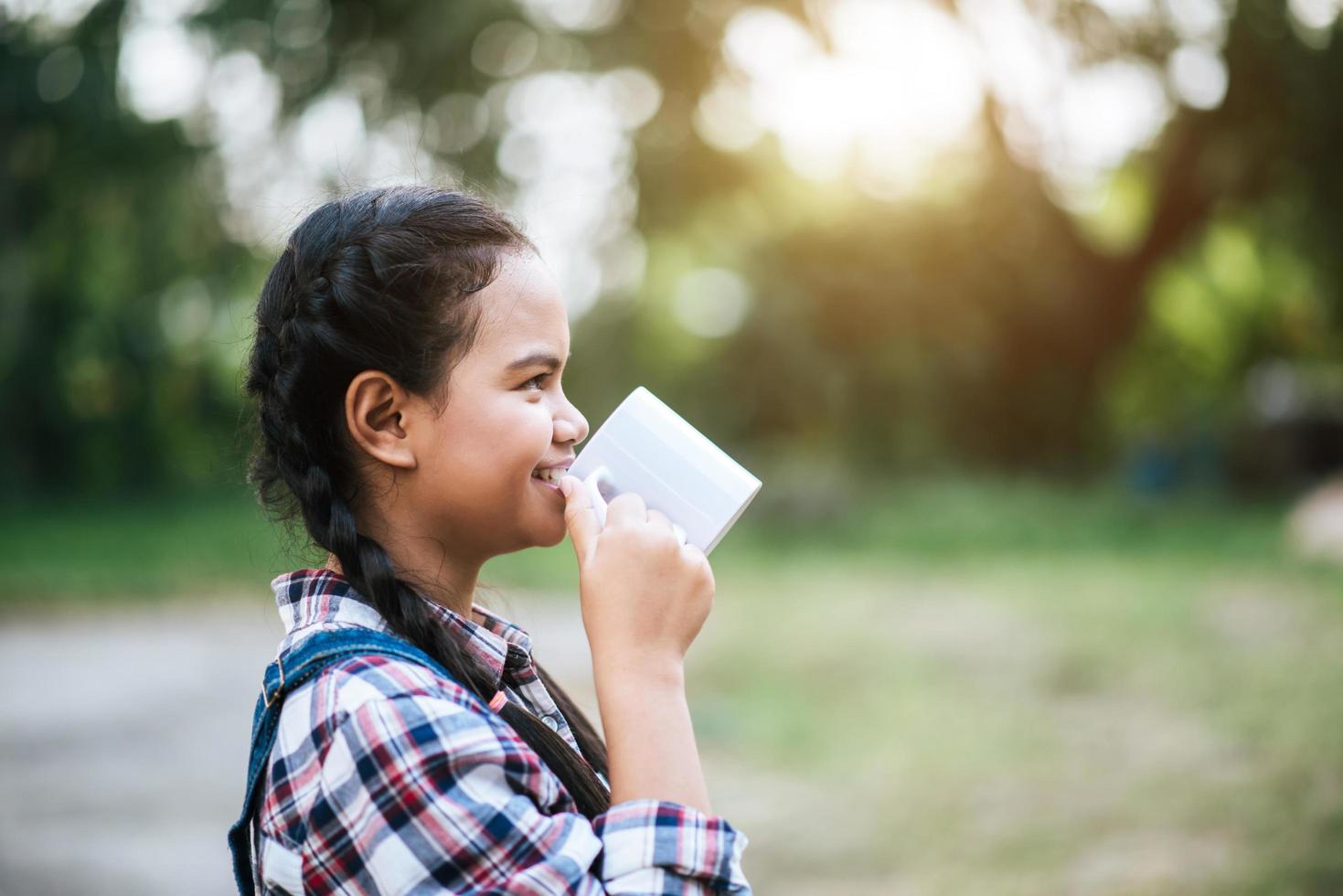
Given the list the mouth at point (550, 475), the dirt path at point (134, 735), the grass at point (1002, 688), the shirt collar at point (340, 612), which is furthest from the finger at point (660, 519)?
the grass at point (1002, 688)

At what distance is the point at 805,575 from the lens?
25.7ft

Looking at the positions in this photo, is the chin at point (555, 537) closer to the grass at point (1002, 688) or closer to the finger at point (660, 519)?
the finger at point (660, 519)

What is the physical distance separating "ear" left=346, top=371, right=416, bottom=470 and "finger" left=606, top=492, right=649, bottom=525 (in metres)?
0.20

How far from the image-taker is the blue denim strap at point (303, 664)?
950mm

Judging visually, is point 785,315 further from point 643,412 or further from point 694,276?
point 643,412

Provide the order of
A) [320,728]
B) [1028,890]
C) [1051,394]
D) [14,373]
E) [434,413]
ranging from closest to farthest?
[320,728] → [434,413] → [1028,890] → [14,373] → [1051,394]

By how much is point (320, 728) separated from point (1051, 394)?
1316cm

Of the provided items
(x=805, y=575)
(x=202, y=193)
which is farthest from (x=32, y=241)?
(x=805, y=575)

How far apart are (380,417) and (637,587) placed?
313 mm

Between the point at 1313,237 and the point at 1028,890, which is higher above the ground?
the point at 1313,237

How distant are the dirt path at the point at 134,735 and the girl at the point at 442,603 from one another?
876mm

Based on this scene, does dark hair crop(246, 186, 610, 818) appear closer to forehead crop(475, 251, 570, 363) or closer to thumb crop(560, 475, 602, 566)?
forehead crop(475, 251, 570, 363)

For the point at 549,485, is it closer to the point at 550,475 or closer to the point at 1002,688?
the point at 550,475

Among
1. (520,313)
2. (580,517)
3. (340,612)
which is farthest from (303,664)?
(520,313)
